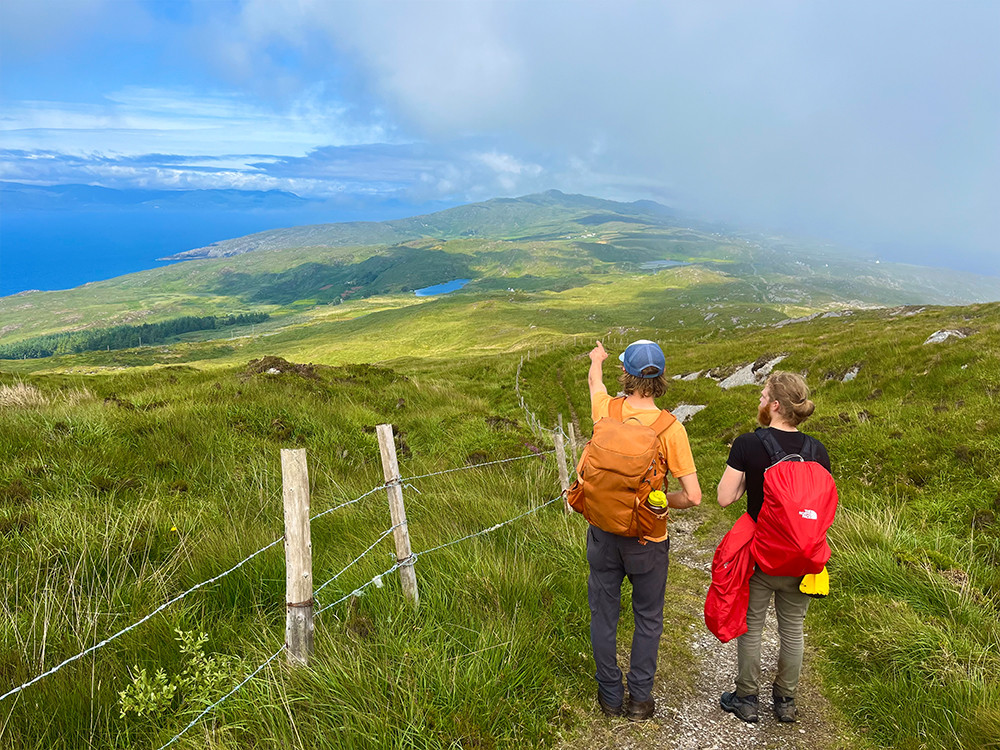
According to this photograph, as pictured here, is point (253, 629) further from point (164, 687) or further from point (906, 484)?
point (906, 484)

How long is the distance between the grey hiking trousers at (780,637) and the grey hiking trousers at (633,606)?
2.75 feet

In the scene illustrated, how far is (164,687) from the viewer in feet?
10.1

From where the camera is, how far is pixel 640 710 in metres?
4.17

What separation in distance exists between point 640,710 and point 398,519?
261cm

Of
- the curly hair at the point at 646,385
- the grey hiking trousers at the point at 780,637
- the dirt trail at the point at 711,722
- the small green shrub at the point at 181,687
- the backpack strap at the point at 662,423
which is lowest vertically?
the dirt trail at the point at 711,722

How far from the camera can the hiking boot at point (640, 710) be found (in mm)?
4164

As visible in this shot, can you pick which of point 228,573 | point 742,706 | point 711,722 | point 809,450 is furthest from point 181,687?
point 809,450

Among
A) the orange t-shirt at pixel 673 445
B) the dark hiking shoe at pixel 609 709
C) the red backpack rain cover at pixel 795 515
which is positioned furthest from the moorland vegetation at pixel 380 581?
the orange t-shirt at pixel 673 445

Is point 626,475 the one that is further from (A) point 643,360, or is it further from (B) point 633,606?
(B) point 633,606

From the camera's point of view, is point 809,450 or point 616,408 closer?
point 809,450

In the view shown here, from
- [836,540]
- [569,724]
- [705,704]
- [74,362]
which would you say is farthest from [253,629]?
[74,362]

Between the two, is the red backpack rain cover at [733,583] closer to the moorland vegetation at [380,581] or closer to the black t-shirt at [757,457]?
the black t-shirt at [757,457]

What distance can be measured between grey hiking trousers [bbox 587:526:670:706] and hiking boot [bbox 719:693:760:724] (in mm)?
803

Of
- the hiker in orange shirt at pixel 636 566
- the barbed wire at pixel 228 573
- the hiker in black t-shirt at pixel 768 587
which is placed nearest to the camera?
the barbed wire at pixel 228 573
